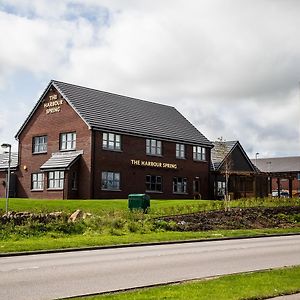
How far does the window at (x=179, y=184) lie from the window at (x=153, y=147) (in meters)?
3.60

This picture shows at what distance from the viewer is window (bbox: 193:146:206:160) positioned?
193 feet

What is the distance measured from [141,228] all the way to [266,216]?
10923mm

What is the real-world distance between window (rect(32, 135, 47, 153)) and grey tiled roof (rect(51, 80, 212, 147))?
5.30 metres

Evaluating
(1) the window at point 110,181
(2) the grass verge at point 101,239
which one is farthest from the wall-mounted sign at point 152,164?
(2) the grass verge at point 101,239

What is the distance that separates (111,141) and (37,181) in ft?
27.2

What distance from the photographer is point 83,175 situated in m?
48.0

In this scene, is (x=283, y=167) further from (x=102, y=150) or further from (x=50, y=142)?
(x=102, y=150)

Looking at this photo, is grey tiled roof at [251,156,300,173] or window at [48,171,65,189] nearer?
window at [48,171,65,189]

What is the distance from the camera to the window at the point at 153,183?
173ft

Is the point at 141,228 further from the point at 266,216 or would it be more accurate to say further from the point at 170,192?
the point at 170,192

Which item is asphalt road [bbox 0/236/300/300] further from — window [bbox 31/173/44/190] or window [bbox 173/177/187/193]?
window [bbox 173/177/187/193]

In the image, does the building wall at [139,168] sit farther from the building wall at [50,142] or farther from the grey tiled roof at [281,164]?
the grey tiled roof at [281,164]

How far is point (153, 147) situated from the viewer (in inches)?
2122

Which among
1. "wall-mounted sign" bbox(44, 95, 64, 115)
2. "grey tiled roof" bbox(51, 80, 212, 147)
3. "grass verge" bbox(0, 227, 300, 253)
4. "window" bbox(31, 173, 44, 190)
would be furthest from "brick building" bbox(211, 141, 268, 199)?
"grass verge" bbox(0, 227, 300, 253)
